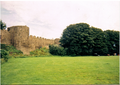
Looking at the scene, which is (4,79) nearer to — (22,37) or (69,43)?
(22,37)

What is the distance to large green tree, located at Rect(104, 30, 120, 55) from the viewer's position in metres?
29.0

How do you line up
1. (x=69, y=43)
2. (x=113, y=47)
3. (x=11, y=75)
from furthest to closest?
(x=113, y=47) < (x=69, y=43) < (x=11, y=75)

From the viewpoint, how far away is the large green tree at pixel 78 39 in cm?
2266

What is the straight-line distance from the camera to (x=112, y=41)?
1163 inches

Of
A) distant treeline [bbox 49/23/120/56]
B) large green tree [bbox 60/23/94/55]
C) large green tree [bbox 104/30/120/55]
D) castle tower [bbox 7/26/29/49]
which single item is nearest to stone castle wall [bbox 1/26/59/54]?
castle tower [bbox 7/26/29/49]

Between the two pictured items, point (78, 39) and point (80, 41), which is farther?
point (78, 39)

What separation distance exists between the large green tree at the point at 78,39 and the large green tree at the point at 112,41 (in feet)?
27.0

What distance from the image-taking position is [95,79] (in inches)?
250

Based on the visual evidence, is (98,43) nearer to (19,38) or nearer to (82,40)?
(82,40)

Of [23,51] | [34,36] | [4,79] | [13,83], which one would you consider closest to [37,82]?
[13,83]

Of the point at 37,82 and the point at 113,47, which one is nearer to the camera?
the point at 37,82

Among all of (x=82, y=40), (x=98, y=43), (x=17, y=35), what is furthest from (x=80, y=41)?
(x=17, y=35)

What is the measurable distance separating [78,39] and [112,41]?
1320cm

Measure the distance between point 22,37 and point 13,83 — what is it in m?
15.3
